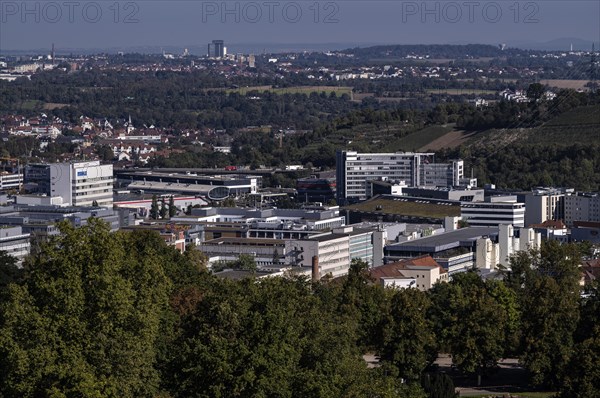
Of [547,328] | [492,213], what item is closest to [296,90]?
[492,213]

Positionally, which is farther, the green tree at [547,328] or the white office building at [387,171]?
the white office building at [387,171]

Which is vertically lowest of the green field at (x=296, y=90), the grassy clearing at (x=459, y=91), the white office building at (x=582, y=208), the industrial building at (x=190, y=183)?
the green field at (x=296, y=90)

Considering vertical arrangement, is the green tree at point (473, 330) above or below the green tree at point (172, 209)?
above

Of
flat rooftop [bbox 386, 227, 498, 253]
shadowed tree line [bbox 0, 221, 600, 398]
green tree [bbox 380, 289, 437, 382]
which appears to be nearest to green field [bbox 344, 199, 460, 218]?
flat rooftop [bbox 386, 227, 498, 253]

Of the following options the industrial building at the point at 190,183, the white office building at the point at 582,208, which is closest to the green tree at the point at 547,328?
the white office building at the point at 582,208

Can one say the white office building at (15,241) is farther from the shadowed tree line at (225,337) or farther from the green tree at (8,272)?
the shadowed tree line at (225,337)

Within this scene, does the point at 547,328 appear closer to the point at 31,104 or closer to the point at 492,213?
the point at 492,213
